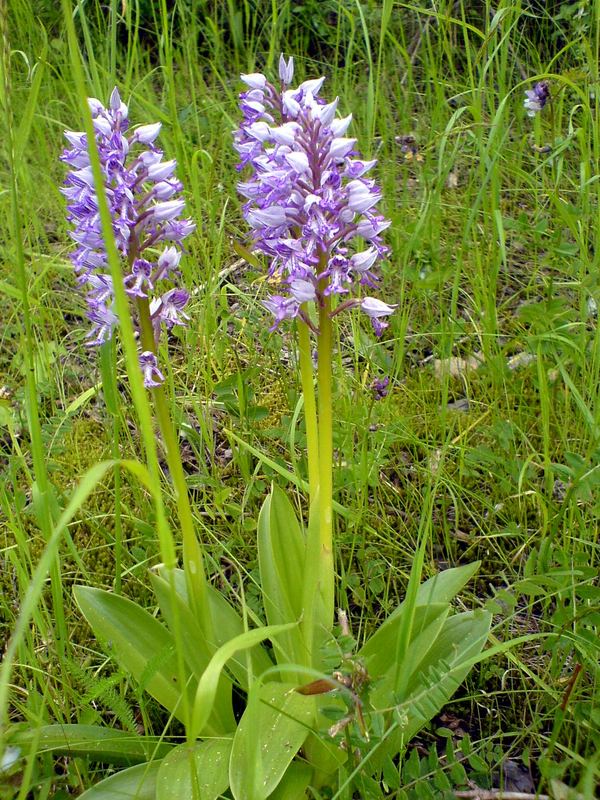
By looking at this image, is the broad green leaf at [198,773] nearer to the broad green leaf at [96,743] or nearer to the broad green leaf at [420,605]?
the broad green leaf at [96,743]

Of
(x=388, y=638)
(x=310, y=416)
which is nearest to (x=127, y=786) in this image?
(x=388, y=638)

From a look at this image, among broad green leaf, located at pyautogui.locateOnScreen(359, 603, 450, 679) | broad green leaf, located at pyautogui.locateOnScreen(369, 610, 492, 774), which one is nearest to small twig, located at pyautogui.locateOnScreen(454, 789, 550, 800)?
broad green leaf, located at pyautogui.locateOnScreen(369, 610, 492, 774)

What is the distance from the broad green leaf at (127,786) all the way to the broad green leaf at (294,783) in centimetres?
25

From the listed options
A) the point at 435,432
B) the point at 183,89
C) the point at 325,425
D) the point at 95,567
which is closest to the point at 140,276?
the point at 325,425

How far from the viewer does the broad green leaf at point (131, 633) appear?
5.24 ft

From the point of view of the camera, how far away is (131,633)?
64.4 inches

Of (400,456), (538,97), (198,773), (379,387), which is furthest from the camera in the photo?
(538,97)

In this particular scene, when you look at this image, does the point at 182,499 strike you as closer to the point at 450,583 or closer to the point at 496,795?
the point at 450,583

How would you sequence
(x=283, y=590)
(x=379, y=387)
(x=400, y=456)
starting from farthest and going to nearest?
(x=400, y=456) < (x=379, y=387) < (x=283, y=590)

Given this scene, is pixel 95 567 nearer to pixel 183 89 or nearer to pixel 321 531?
pixel 321 531

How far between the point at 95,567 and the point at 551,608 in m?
1.30

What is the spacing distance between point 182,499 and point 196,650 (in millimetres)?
342

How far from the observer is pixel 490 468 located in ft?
7.37

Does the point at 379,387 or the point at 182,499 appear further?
the point at 379,387
